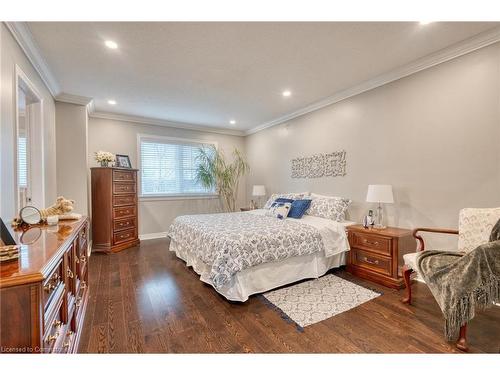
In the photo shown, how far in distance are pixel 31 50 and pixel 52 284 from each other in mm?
2535

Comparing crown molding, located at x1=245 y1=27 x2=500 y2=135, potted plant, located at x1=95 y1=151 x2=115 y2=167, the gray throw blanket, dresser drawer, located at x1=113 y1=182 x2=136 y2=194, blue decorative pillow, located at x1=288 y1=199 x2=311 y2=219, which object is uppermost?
crown molding, located at x1=245 y1=27 x2=500 y2=135

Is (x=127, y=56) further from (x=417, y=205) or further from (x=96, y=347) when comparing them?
(x=417, y=205)

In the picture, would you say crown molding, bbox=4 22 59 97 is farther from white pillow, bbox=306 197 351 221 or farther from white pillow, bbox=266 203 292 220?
white pillow, bbox=306 197 351 221

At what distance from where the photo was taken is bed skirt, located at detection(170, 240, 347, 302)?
2400 millimetres

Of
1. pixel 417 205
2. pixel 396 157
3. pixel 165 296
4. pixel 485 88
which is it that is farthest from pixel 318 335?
pixel 485 88

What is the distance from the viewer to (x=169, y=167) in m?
5.45

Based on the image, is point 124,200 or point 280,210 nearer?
point 280,210

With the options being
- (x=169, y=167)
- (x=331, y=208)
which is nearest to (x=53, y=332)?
(x=331, y=208)

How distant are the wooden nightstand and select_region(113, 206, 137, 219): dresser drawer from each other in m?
3.84

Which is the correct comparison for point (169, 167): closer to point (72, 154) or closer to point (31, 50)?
point (72, 154)

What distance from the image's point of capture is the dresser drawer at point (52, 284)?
3.59ft

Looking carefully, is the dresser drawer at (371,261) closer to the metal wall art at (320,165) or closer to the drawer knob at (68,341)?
the metal wall art at (320,165)

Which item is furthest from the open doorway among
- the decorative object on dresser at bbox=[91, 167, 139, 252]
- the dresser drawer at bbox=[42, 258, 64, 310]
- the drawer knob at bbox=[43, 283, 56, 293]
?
the drawer knob at bbox=[43, 283, 56, 293]
